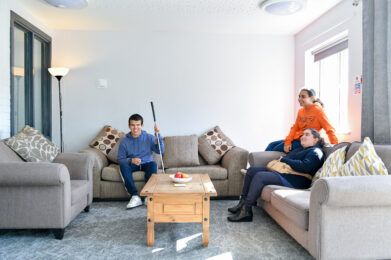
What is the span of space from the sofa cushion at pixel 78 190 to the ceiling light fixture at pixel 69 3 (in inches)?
79.5

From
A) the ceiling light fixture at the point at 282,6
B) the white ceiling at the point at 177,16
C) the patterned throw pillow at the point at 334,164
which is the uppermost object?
the white ceiling at the point at 177,16

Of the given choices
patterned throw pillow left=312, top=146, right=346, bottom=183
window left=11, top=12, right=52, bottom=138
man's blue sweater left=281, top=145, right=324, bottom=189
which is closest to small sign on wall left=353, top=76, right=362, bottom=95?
man's blue sweater left=281, top=145, right=324, bottom=189

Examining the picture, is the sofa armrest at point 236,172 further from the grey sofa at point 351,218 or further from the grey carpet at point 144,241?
the grey sofa at point 351,218

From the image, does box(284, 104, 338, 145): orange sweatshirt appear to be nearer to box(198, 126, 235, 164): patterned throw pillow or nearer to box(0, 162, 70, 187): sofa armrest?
box(198, 126, 235, 164): patterned throw pillow

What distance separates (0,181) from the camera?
2.43 meters

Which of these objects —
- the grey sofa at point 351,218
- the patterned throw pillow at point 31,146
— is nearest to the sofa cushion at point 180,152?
the patterned throw pillow at point 31,146

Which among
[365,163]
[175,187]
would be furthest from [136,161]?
[365,163]

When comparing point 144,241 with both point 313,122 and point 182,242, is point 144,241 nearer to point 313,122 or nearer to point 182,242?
point 182,242

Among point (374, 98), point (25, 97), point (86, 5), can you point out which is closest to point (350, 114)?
point (374, 98)

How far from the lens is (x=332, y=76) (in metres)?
4.27

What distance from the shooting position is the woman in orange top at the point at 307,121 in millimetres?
3438

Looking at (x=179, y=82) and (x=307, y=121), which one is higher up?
(x=179, y=82)

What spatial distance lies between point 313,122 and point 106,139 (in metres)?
2.80

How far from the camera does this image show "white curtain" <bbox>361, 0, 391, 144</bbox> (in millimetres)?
2711
